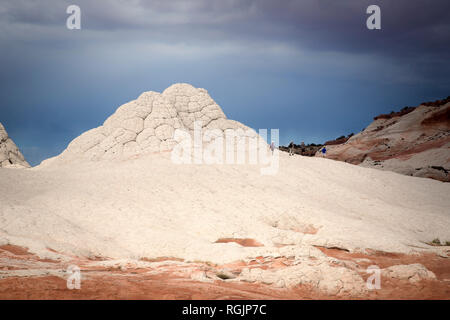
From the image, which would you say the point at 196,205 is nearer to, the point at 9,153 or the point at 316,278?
the point at 316,278

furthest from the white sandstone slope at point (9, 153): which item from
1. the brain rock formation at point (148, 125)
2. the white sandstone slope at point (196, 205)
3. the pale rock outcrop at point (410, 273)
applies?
the pale rock outcrop at point (410, 273)

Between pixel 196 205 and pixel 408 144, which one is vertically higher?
pixel 408 144

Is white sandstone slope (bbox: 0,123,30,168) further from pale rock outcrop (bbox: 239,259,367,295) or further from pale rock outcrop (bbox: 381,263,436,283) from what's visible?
pale rock outcrop (bbox: 381,263,436,283)

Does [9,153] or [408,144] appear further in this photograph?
[408,144]

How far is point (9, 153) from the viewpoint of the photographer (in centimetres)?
2573

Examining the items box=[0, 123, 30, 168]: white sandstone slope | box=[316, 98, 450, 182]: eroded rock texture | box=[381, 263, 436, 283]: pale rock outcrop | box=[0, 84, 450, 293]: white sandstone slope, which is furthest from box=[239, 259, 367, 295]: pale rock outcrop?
box=[316, 98, 450, 182]: eroded rock texture

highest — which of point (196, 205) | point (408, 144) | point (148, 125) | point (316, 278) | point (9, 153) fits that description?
point (408, 144)

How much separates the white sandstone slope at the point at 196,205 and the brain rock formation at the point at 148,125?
0.07 metres

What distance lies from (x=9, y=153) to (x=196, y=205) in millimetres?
16374

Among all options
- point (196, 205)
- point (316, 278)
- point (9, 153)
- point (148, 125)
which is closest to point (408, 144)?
point (148, 125)

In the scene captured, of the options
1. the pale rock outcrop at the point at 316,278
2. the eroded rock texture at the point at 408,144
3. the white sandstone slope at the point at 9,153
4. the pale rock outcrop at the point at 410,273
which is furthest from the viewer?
the eroded rock texture at the point at 408,144

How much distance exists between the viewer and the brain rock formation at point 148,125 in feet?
72.9

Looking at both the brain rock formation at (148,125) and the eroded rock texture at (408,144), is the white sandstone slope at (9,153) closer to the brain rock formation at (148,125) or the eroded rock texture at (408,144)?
the brain rock formation at (148,125)

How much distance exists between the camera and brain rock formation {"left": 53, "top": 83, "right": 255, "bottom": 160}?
22234 millimetres
